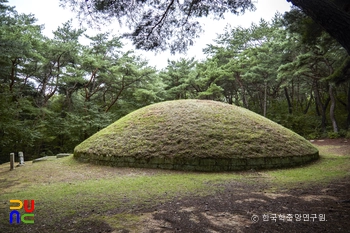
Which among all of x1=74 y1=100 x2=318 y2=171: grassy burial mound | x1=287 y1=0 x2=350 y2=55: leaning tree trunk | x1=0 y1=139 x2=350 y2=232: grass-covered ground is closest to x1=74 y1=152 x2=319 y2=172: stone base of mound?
x1=74 y1=100 x2=318 y2=171: grassy burial mound

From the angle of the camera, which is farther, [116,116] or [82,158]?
[116,116]

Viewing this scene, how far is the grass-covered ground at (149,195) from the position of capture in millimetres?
2631

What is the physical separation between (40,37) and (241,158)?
12865 millimetres

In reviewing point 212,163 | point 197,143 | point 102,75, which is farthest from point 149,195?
point 102,75

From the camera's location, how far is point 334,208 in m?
2.86

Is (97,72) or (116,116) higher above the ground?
(97,72)

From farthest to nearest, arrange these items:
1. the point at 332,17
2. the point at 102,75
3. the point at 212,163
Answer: the point at 102,75 < the point at 212,163 < the point at 332,17

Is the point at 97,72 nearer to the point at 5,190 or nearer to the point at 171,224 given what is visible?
the point at 5,190

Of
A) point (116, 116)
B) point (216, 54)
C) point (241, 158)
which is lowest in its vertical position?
point (241, 158)

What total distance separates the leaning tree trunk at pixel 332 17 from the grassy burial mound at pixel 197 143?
13.9 feet

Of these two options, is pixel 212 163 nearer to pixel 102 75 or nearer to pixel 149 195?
pixel 149 195

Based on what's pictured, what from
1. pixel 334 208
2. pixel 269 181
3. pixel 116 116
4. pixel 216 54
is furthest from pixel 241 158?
pixel 216 54

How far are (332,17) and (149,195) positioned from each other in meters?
4.08

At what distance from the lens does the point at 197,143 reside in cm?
666
